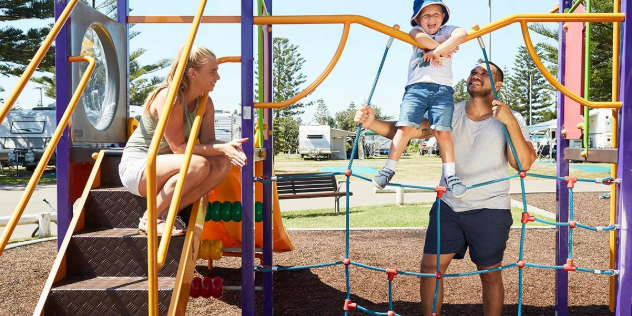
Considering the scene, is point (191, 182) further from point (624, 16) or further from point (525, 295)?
point (525, 295)

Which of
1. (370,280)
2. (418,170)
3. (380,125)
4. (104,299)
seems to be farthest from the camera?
(418,170)

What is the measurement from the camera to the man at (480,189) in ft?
10.2

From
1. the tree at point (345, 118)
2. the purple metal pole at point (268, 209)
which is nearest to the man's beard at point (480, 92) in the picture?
the purple metal pole at point (268, 209)

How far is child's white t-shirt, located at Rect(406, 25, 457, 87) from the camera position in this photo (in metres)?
3.09

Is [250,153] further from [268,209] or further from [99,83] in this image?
[99,83]

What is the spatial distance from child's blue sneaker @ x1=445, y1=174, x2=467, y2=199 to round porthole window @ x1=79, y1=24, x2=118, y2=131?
2619mm

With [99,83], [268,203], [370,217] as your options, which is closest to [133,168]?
[268,203]

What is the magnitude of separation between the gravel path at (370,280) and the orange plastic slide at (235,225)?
0.46m

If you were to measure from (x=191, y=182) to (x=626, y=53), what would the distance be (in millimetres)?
2468

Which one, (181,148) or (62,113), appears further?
(62,113)

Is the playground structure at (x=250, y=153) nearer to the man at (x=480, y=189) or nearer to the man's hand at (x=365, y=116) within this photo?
the man at (x=480, y=189)

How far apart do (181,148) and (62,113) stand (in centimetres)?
91

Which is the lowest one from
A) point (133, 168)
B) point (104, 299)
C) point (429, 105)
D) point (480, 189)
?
point (104, 299)

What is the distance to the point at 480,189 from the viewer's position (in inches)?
124
